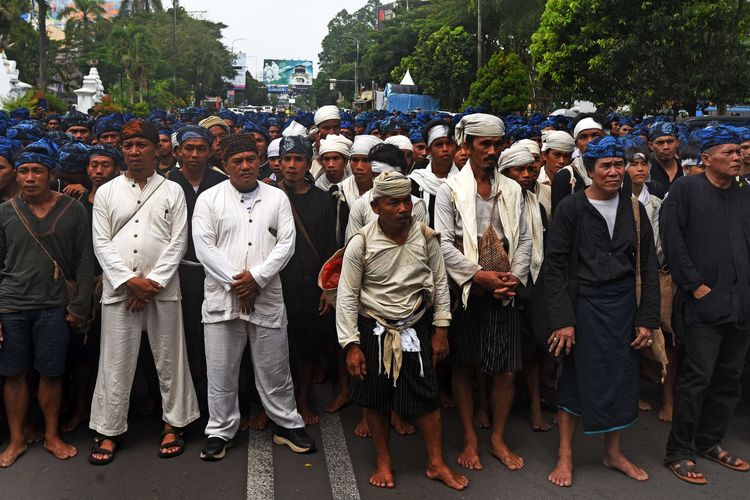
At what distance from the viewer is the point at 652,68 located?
14.8 m

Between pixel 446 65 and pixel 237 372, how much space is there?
37030 mm

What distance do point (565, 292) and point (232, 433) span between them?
231 cm

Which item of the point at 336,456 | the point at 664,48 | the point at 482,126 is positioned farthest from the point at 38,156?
the point at 664,48

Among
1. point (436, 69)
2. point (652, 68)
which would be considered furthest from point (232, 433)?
Result: point (436, 69)

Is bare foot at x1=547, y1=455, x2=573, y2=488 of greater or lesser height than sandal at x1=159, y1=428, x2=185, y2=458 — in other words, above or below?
above

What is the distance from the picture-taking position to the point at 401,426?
539 centimetres

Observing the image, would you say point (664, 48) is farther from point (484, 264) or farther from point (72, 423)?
point (72, 423)

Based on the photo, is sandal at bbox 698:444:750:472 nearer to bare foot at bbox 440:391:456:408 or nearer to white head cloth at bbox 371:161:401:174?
bare foot at bbox 440:391:456:408

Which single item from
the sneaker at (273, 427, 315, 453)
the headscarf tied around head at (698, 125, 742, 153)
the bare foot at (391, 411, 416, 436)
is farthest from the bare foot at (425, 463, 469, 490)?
the headscarf tied around head at (698, 125, 742, 153)

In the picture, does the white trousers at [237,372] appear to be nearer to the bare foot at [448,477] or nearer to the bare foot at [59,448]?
the bare foot at [59,448]

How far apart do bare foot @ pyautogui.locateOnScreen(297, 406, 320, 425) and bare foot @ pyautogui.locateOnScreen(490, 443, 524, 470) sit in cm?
131

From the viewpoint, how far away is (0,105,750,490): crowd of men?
4.55m

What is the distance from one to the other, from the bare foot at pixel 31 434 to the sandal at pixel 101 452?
431 millimetres

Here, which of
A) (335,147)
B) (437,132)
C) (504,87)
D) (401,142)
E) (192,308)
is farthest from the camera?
(504,87)
